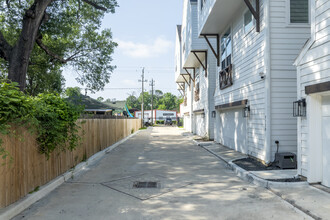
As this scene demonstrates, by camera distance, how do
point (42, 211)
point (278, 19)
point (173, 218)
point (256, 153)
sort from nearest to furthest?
point (173, 218) → point (42, 211) → point (278, 19) → point (256, 153)

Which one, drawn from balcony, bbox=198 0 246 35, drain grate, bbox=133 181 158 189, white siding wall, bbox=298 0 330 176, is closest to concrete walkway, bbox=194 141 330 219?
white siding wall, bbox=298 0 330 176

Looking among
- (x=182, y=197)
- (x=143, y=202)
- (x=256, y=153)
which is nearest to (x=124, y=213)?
(x=143, y=202)

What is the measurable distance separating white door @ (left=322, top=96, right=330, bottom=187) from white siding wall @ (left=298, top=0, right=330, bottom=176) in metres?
0.31

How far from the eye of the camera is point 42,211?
4469mm

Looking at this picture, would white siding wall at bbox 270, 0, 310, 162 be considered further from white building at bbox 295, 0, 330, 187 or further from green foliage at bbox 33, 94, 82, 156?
green foliage at bbox 33, 94, 82, 156

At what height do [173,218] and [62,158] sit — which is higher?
[62,158]

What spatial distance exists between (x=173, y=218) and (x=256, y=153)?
18.9ft

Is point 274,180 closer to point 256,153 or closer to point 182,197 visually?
point 182,197

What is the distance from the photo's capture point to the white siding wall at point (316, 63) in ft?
17.6

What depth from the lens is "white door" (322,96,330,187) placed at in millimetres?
5574

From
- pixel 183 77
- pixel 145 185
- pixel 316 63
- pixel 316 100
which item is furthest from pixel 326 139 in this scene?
pixel 183 77

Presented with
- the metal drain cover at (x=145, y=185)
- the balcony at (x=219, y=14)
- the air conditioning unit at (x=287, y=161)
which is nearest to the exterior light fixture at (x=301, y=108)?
the air conditioning unit at (x=287, y=161)

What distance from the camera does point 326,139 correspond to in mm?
5652

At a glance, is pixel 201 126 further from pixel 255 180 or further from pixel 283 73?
pixel 255 180
